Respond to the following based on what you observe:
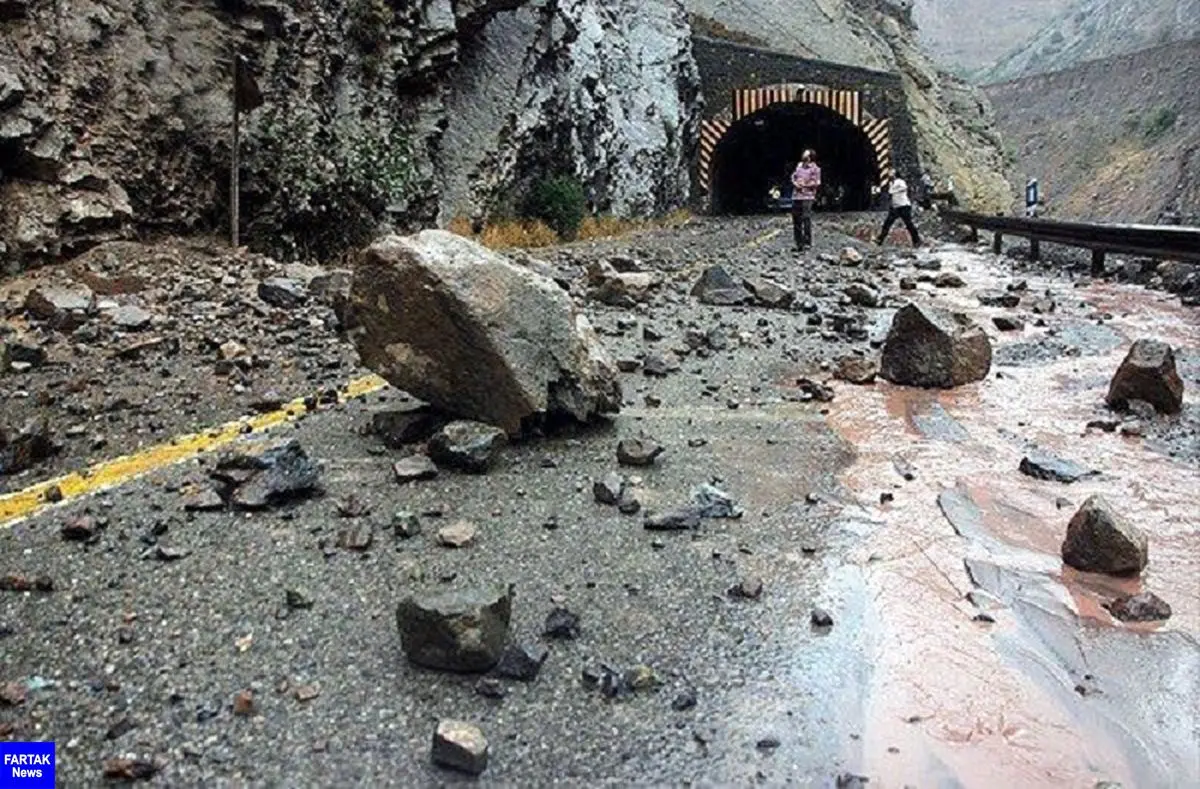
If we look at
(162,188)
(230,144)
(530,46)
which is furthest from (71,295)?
(530,46)

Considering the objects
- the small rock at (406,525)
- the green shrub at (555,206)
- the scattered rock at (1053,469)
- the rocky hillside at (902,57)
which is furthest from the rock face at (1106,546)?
the rocky hillside at (902,57)

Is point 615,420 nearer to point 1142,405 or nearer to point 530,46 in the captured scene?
point 1142,405

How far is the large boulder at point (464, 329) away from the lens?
167 inches

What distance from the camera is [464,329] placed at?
4.23 metres

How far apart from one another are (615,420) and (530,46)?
535 inches

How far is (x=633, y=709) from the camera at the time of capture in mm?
2465

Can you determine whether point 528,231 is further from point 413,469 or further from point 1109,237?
point 413,469

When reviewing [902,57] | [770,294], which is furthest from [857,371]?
[902,57]

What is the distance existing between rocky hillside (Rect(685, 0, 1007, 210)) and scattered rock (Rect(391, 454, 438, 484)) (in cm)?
3299

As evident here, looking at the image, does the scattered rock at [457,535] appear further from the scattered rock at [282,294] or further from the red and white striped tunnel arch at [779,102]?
the red and white striped tunnel arch at [779,102]

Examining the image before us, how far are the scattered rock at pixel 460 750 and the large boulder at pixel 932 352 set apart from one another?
482cm

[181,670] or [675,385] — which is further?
[675,385]

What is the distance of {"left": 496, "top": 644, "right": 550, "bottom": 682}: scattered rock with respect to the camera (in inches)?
101

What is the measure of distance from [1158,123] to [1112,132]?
518 cm
